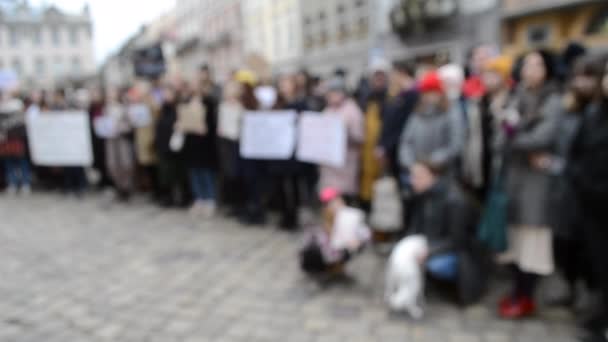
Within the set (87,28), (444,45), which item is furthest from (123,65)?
(444,45)

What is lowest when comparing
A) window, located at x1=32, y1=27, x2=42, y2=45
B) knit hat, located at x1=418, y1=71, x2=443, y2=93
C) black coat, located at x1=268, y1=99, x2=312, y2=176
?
black coat, located at x1=268, y1=99, x2=312, y2=176

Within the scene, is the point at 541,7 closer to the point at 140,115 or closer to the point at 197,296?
the point at 140,115

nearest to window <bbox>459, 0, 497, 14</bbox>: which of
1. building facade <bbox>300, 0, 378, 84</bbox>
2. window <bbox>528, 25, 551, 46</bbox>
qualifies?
window <bbox>528, 25, 551, 46</bbox>

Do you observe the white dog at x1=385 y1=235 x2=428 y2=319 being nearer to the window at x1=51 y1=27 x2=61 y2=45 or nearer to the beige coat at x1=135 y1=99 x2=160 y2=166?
the beige coat at x1=135 y1=99 x2=160 y2=166

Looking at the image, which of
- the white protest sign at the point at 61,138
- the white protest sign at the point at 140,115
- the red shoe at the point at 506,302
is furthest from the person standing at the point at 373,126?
the white protest sign at the point at 61,138

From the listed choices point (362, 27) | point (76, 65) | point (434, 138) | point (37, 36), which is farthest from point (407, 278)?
point (76, 65)

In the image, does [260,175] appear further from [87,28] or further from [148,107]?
[87,28]

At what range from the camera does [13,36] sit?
164 feet

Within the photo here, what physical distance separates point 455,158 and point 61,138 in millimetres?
7310

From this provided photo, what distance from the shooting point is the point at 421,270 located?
3848 millimetres

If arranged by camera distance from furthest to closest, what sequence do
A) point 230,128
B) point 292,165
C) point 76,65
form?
point 76,65 < point 230,128 < point 292,165

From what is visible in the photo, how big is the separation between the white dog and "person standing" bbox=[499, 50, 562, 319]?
2.16 feet

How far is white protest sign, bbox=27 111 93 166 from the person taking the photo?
831 centimetres

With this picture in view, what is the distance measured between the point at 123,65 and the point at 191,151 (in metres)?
65.3
